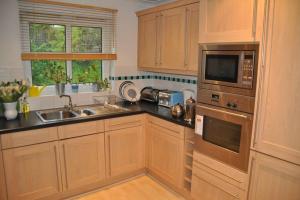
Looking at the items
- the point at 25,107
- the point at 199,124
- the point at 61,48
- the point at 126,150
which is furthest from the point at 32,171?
the point at 199,124

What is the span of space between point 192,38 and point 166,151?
1.27 meters

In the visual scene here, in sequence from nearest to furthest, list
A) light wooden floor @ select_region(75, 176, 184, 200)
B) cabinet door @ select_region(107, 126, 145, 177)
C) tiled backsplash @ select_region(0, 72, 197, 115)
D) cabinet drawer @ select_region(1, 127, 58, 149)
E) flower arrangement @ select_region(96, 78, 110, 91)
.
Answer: cabinet drawer @ select_region(1, 127, 58, 149), light wooden floor @ select_region(75, 176, 184, 200), cabinet door @ select_region(107, 126, 145, 177), tiled backsplash @ select_region(0, 72, 197, 115), flower arrangement @ select_region(96, 78, 110, 91)

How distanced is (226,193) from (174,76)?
169cm

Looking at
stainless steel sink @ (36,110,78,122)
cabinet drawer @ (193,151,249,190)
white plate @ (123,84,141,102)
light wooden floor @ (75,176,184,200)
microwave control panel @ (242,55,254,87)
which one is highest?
microwave control panel @ (242,55,254,87)

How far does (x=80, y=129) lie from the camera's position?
8.27ft

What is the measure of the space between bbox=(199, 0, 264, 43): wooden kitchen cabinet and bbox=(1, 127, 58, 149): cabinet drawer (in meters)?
1.66

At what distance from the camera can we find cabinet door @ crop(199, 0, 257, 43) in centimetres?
177

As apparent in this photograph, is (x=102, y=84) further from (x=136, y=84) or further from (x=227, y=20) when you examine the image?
(x=227, y=20)

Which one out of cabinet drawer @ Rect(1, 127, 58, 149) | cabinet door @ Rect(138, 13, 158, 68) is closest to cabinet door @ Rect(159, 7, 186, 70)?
cabinet door @ Rect(138, 13, 158, 68)

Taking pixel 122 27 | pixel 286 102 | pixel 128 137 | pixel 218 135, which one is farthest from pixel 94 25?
pixel 286 102

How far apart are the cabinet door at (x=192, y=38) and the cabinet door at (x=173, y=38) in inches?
2.3

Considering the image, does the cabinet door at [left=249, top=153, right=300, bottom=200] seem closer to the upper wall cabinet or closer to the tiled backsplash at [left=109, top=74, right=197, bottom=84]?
the upper wall cabinet

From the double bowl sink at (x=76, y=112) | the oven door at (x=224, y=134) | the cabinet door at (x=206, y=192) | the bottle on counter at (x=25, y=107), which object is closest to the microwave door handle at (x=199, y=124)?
the oven door at (x=224, y=134)

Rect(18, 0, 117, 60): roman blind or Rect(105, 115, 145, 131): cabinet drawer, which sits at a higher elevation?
Rect(18, 0, 117, 60): roman blind
